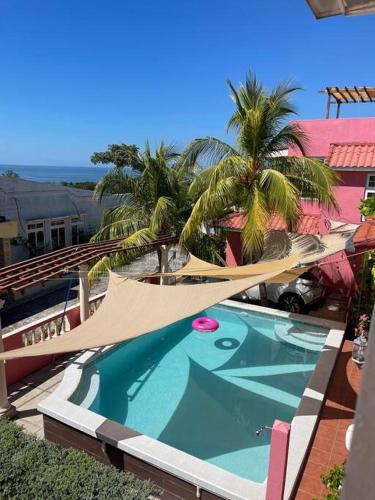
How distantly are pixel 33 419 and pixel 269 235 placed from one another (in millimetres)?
10253

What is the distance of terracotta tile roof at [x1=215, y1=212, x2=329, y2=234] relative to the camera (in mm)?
17219

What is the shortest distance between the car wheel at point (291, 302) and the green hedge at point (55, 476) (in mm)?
10789

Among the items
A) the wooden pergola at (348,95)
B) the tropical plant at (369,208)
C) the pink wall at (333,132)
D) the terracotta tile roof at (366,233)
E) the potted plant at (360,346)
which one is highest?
the wooden pergola at (348,95)

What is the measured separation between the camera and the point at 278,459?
17.3ft

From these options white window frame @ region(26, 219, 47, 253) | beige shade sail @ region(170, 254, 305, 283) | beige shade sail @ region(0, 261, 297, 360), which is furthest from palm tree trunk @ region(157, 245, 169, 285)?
white window frame @ region(26, 219, 47, 253)

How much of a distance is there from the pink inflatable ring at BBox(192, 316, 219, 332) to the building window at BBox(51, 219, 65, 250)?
16.1 meters

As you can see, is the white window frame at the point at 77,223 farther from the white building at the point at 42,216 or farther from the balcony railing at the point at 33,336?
the balcony railing at the point at 33,336

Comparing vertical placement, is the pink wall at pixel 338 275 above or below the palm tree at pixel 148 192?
below

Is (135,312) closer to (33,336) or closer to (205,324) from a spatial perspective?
(33,336)

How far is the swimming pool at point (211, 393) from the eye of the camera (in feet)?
24.2

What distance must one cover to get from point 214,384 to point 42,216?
18.9 metres

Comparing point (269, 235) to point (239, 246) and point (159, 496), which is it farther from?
point (159, 496)

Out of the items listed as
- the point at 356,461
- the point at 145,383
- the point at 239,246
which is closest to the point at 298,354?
the point at 145,383

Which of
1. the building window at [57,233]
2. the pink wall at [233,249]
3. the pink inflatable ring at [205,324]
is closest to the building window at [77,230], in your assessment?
the building window at [57,233]
